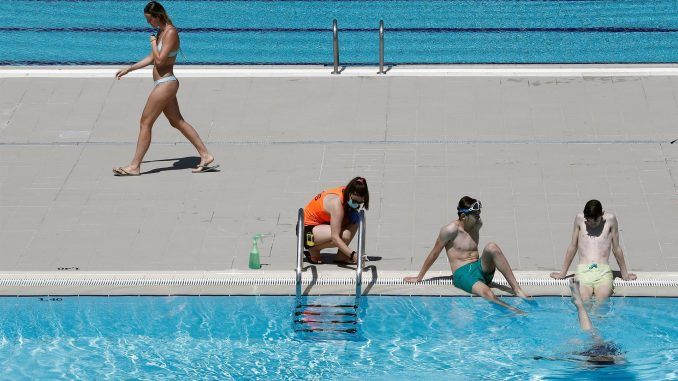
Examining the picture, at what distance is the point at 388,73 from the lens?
49.9 feet

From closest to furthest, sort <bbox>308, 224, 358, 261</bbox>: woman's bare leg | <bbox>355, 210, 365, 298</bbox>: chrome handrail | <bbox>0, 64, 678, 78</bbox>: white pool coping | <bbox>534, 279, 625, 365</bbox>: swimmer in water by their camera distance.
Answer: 1. <bbox>534, 279, 625, 365</bbox>: swimmer in water
2. <bbox>355, 210, 365, 298</bbox>: chrome handrail
3. <bbox>308, 224, 358, 261</bbox>: woman's bare leg
4. <bbox>0, 64, 678, 78</bbox>: white pool coping

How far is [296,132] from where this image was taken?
543 inches

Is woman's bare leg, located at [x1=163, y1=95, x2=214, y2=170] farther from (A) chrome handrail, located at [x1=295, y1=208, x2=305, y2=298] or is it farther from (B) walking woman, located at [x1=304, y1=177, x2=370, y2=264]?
(A) chrome handrail, located at [x1=295, y1=208, x2=305, y2=298]

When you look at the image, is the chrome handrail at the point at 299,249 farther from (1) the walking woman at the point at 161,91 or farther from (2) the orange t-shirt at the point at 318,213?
(1) the walking woman at the point at 161,91

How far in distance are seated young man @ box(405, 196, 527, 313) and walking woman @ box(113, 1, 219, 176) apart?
10.4ft

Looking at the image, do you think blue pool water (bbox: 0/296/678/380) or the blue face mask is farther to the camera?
the blue face mask

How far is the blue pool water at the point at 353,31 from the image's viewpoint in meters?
16.3

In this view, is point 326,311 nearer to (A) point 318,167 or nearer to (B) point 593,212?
(B) point 593,212


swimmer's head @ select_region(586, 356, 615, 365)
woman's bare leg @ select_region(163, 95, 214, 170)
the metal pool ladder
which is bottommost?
swimmer's head @ select_region(586, 356, 615, 365)

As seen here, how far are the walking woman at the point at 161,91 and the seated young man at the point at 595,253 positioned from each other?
3.91 m

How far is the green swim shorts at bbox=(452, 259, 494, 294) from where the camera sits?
10266mm

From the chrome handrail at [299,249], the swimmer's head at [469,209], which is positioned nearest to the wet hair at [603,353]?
the swimmer's head at [469,209]

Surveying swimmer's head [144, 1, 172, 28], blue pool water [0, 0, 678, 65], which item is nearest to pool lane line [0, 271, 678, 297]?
swimmer's head [144, 1, 172, 28]

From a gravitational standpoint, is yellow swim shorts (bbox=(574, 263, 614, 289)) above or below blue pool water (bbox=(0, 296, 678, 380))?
above
